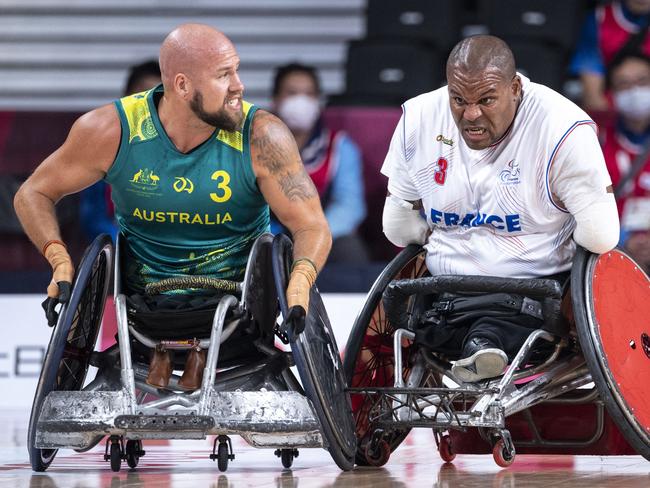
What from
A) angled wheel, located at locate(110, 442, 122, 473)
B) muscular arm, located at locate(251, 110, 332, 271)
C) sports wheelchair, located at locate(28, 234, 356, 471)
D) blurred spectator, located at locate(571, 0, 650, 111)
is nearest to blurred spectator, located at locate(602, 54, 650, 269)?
blurred spectator, located at locate(571, 0, 650, 111)

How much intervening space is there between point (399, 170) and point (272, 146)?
51cm

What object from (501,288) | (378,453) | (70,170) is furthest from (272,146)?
(378,453)

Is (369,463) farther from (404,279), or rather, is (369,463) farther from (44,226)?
(44,226)

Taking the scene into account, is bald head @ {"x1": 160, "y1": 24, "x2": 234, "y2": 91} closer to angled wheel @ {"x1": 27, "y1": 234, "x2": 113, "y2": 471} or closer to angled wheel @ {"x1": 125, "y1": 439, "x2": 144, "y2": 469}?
angled wheel @ {"x1": 27, "y1": 234, "x2": 113, "y2": 471}

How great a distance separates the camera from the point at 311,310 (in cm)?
492

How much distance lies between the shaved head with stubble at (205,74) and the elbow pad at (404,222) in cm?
69

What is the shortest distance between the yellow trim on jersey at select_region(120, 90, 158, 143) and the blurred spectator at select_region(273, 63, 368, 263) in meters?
3.06

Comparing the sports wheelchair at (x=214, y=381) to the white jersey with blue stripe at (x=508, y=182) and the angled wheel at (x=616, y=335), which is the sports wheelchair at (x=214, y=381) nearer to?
the white jersey with blue stripe at (x=508, y=182)

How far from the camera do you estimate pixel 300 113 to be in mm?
8469

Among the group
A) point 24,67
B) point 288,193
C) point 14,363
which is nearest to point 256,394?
point 288,193

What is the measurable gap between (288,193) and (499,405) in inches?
40.3

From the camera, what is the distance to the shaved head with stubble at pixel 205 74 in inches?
200

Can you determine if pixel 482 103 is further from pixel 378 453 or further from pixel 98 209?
pixel 98 209

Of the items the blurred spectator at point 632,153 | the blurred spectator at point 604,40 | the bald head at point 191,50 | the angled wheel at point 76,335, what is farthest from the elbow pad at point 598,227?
the blurred spectator at point 604,40
